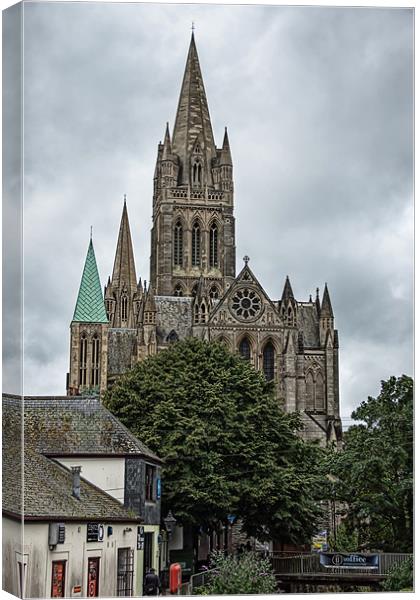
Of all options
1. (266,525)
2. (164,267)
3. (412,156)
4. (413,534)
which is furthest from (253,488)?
(164,267)

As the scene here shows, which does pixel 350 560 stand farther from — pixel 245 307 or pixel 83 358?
pixel 83 358

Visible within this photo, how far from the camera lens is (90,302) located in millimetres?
75812

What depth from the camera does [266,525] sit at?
38.6m

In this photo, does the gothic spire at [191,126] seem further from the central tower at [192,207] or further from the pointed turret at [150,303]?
the pointed turret at [150,303]

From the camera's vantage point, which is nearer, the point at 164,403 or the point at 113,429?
the point at 113,429

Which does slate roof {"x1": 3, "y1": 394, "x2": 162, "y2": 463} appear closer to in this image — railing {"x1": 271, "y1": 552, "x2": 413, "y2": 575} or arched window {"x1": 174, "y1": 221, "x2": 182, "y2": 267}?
railing {"x1": 271, "y1": 552, "x2": 413, "y2": 575}

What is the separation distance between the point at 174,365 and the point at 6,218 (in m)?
22.9

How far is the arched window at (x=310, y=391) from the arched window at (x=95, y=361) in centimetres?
1422

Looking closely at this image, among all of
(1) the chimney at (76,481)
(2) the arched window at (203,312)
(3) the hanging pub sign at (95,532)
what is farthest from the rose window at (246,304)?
(3) the hanging pub sign at (95,532)

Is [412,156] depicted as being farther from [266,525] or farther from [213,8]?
[266,525]

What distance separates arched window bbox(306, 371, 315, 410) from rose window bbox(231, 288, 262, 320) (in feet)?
19.3

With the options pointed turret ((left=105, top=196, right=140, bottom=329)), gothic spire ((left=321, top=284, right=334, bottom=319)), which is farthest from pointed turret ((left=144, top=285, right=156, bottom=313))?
pointed turret ((left=105, top=196, right=140, bottom=329))

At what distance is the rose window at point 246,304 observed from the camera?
243ft

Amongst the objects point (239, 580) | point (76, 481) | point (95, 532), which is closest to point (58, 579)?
point (95, 532)
